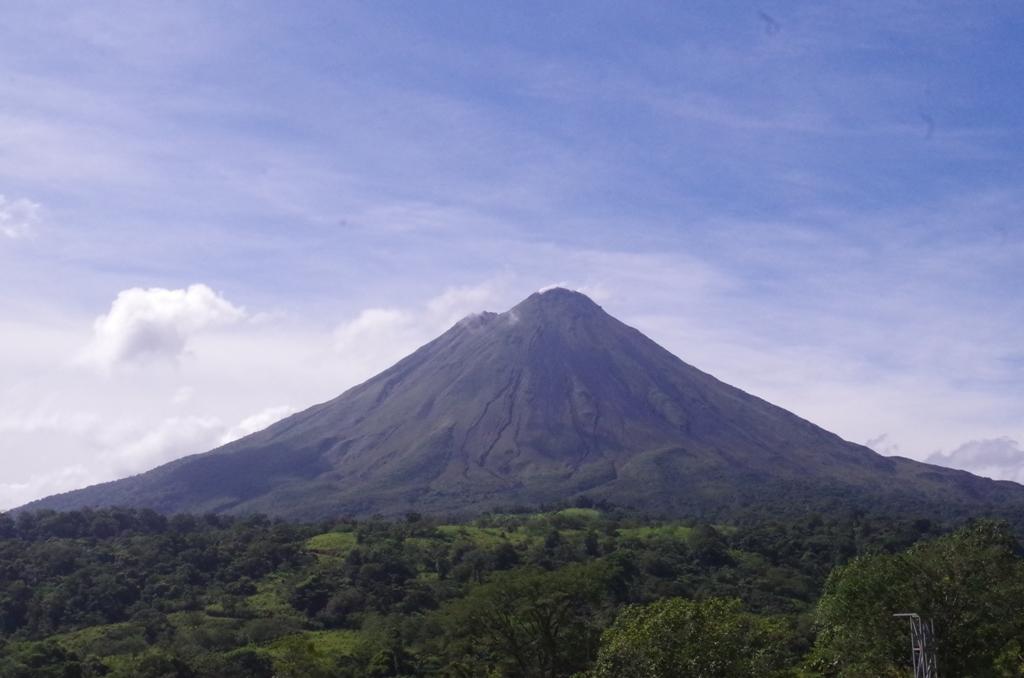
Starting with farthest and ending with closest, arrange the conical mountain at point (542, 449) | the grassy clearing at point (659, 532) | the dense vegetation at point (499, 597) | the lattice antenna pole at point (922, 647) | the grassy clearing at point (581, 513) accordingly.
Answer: the conical mountain at point (542, 449)
the grassy clearing at point (581, 513)
the grassy clearing at point (659, 532)
the dense vegetation at point (499, 597)
the lattice antenna pole at point (922, 647)

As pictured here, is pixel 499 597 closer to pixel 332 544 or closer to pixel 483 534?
pixel 332 544

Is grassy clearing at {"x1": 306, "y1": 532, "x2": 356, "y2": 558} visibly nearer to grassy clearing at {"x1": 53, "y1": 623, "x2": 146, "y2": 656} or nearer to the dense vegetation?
the dense vegetation

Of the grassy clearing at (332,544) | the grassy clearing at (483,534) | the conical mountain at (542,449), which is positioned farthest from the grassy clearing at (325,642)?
the conical mountain at (542,449)

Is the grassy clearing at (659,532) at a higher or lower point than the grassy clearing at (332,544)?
lower

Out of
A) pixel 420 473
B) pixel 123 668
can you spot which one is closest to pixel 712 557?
pixel 123 668

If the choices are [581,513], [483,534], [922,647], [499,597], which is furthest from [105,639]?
[581,513]

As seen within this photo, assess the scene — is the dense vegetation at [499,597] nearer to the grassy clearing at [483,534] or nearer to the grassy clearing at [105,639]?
the grassy clearing at [105,639]
